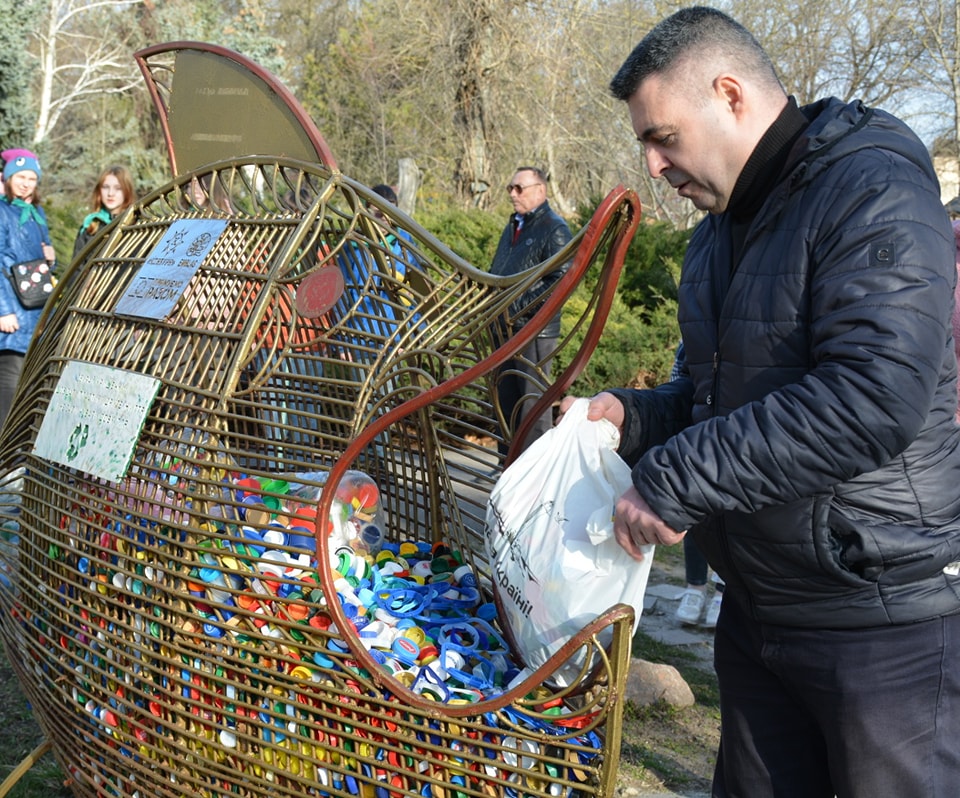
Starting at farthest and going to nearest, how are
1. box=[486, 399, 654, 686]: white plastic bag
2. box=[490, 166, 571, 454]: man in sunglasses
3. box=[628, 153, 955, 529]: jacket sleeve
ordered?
box=[490, 166, 571, 454]: man in sunglasses < box=[486, 399, 654, 686]: white plastic bag < box=[628, 153, 955, 529]: jacket sleeve

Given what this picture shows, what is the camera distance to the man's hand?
1668mm

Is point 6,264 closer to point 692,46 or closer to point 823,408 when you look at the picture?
point 692,46

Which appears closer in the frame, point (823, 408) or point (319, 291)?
point (823, 408)

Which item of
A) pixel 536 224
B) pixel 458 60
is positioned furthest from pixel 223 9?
pixel 536 224

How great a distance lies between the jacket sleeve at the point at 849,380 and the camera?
153 cm

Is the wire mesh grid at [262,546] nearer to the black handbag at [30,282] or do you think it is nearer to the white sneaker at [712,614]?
the white sneaker at [712,614]

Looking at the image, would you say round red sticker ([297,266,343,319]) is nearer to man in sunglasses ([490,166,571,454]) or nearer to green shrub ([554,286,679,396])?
man in sunglasses ([490,166,571,454])

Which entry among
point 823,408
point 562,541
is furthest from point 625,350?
Answer: point 823,408

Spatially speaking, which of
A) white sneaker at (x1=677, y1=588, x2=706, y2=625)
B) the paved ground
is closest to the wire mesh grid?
the paved ground

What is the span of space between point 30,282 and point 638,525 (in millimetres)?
4820

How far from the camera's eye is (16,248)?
18.5ft

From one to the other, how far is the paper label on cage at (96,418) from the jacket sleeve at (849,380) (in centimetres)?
135

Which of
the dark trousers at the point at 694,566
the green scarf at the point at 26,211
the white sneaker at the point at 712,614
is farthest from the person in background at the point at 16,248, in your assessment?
the white sneaker at the point at 712,614

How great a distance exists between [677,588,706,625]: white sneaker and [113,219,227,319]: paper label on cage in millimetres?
2977
